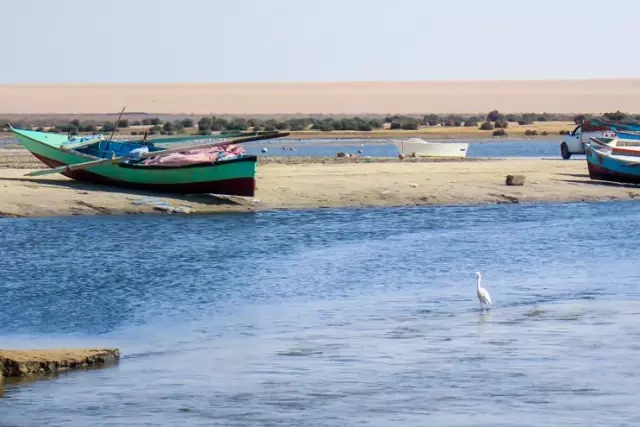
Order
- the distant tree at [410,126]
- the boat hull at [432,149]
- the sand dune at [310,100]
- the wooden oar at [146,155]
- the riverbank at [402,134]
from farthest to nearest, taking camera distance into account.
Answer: the sand dune at [310,100], the distant tree at [410,126], the riverbank at [402,134], the boat hull at [432,149], the wooden oar at [146,155]

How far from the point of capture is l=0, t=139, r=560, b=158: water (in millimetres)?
54622

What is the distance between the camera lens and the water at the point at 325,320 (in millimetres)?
13453

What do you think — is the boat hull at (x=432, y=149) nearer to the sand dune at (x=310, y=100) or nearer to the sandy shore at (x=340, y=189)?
the sandy shore at (x=340, y=189)

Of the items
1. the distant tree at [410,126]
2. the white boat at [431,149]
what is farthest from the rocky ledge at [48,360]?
the distant tree at [410,126]

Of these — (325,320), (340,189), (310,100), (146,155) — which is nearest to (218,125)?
(340,189)

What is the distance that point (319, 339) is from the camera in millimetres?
16953

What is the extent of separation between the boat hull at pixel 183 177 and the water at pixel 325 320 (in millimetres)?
1352

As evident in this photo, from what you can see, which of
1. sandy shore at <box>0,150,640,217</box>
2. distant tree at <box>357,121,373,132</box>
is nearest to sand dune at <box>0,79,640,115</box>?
distant tree at <box>357,121,373,132</box>

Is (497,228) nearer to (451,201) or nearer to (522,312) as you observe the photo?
(451,201)

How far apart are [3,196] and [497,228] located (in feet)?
34.8

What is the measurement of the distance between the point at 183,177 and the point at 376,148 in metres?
28.6

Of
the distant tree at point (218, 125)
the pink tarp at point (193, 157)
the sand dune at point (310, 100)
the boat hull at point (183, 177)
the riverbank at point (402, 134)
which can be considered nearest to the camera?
the boat hull at point (183, 177)

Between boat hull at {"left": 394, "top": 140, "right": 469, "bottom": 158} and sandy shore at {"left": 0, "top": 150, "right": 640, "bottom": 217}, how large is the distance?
5.42 m

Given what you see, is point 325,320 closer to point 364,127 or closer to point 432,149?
point 432,149
